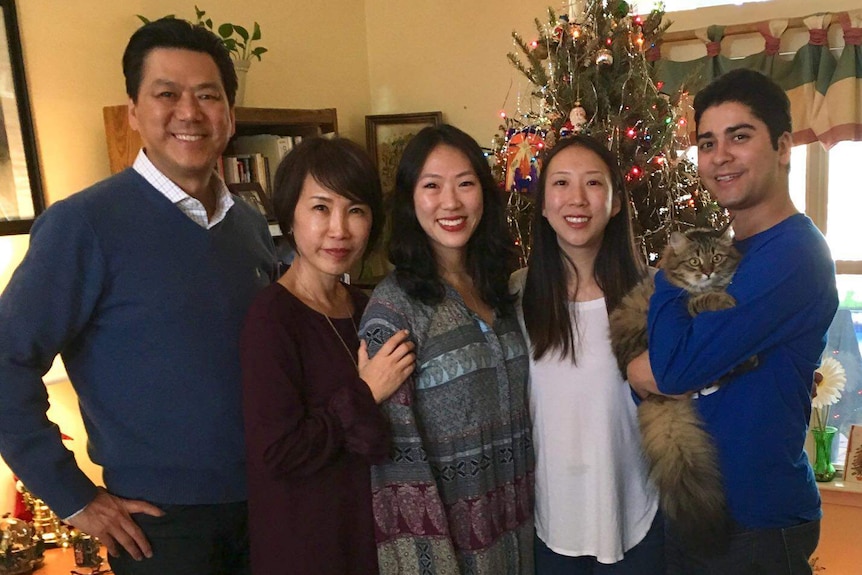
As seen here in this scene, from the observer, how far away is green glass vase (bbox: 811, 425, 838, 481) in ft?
10.5

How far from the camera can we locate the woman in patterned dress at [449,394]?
54.2 inches

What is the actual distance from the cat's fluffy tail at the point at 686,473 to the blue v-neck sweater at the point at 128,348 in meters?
0.91

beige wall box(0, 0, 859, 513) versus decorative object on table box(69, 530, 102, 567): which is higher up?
beige wall box(0, 0, 859, 513)

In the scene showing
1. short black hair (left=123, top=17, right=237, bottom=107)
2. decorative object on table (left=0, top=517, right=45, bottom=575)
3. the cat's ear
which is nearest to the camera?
short black hair (left=123, top=17, right=237, bottom=107)

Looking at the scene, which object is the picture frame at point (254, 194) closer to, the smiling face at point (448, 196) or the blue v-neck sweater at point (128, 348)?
the blue v-neck sweater at point (128, 348)

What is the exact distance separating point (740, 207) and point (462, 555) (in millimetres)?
962

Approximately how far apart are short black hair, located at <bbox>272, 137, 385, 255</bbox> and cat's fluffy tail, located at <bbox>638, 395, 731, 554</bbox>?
0.79 m

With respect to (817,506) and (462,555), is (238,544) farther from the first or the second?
(817,506)

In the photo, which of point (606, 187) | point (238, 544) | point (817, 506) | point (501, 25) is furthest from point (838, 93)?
point (238, 544)

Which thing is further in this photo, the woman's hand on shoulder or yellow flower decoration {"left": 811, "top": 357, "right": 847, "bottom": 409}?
yellow flower decoration {"left": 811, "top": 357, "right": 847, "bottom": 409}

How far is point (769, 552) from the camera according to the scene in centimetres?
138

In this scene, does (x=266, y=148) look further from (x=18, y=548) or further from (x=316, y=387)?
(x=316, y=387)

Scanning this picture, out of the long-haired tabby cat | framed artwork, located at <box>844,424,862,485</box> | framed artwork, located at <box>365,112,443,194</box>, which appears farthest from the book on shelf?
framed artwork, located at <box>844,424,862,485</box>

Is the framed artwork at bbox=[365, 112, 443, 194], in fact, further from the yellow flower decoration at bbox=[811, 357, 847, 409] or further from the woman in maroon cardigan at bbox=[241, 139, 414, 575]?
the woman in maroon cardigan at bbox=[241, 139, 414, 575]
